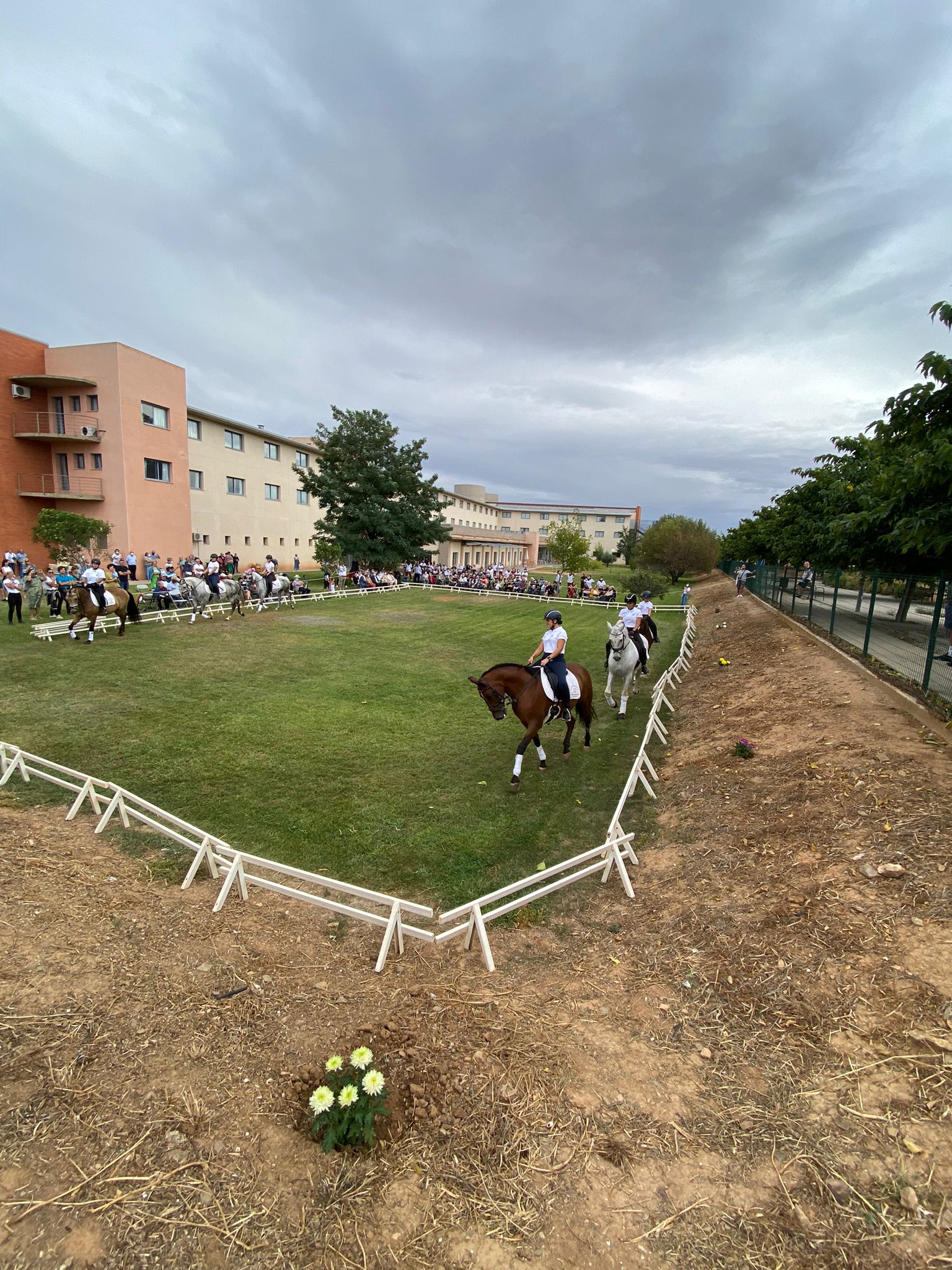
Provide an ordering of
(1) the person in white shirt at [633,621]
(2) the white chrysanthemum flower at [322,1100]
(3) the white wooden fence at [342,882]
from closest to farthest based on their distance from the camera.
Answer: (2) the white chrysanthemum flower at [322,1100]
(3) the white wooden fence at [342,882]
(1) the person in white shirt at [633,621]

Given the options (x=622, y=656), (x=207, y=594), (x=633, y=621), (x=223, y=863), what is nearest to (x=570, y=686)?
(x=622, y=656)

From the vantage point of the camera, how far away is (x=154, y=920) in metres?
4.74

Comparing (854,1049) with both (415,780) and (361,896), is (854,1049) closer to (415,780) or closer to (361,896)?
(361,896)

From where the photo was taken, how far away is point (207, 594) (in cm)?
1945

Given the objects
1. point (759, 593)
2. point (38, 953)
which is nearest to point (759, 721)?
point (38, 953)

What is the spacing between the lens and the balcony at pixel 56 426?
28.3 metres

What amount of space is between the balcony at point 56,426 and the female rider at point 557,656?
31265mm

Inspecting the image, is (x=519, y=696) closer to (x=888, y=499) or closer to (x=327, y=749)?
(x=327, y=749)

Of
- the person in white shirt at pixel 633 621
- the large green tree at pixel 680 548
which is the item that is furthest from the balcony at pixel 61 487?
the large green tree at pixel 680 548

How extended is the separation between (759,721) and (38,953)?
992 centimetres

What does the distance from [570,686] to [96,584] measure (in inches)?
557

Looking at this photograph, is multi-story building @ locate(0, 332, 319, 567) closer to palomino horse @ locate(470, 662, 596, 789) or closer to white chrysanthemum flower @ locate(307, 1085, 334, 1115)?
palomino horse @ locate(470, 662, 596, 789)

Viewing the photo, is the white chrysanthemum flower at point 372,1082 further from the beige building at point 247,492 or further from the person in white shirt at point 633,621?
the beige building at point 247,492

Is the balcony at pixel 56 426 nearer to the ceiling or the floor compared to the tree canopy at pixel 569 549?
nearer to the ceiling
